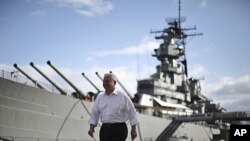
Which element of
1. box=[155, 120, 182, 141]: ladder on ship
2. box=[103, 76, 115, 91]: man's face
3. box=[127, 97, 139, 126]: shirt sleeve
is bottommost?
box=[155, 120, 182, 141]: ladder on ship

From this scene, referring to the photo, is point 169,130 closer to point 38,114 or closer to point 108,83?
point 38,114

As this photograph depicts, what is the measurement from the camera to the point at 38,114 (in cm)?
1586

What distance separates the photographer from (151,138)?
2622cm

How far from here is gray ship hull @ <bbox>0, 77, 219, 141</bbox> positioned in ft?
47.6

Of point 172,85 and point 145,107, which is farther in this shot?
point 172,85

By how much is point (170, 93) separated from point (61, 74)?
51.7ft

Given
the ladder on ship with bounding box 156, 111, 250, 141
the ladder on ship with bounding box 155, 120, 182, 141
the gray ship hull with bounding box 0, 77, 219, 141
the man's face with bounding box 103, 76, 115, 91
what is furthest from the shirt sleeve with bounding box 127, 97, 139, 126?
the ladder on ship with bounding box 155, 120, 182, 141

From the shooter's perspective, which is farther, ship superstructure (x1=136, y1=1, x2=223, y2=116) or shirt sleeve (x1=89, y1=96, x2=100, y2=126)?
ship superstructure (x1=136, y1=1, x2=223, y2=116)

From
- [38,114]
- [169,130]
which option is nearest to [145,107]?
[169,130]

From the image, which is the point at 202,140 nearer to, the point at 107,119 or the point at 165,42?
the point at 165,42

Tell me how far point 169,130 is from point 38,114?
1633cm

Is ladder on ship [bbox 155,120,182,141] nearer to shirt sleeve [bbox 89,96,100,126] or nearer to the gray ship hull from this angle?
the gray ship hull

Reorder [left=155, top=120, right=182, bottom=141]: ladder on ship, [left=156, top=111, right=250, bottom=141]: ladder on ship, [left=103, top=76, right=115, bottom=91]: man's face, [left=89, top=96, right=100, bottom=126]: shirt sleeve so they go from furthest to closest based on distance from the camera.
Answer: [left=155, top=120, right=182, bottom=141]: ladder on ship, [left=156, top=111, right=250, bottom=141]: ladder on ship, [left=89, top=96, right=100, bottom=126]: shirt sleeve, [left=103, top=76, right=115, bottom=91]: man's face

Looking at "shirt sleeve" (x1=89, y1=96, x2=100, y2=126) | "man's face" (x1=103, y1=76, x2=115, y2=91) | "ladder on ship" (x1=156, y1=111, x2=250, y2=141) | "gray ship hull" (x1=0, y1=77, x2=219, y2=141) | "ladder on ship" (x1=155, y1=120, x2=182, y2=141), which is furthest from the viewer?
"ladder on ship" (x1=155, y1=120, x2=182, y2=141)
